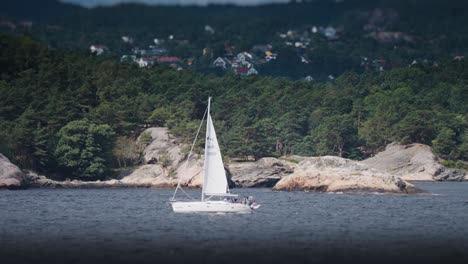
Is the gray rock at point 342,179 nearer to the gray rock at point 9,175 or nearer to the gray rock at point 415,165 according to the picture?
the gray rock at point 9,175

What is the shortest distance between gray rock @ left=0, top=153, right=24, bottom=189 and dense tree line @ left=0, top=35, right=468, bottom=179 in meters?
5.84

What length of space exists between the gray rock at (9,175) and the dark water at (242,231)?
9.24 meters

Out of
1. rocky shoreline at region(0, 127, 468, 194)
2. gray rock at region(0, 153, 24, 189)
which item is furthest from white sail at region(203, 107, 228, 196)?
gray rock at region(0, 153, 24, 189)

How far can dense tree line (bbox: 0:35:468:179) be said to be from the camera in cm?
10569

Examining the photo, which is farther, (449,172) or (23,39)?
(23,39)

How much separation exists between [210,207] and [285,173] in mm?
41189

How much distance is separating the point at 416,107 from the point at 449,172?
1847cm

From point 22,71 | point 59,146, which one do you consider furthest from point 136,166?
point 22,71

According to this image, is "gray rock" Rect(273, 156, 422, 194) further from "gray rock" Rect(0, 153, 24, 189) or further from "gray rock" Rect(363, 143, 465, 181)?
"gray rock" Rect(363, 143, 465, 181)

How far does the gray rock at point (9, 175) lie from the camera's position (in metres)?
95.2

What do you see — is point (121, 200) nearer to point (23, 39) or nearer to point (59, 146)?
point (59, 146)

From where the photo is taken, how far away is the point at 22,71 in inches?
5064

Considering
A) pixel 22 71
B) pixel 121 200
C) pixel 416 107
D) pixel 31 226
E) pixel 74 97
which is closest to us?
pixel 31 226

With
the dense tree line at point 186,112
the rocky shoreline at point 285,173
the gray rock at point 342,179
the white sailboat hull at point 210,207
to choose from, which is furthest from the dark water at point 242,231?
the dense tree line at point 186,112
